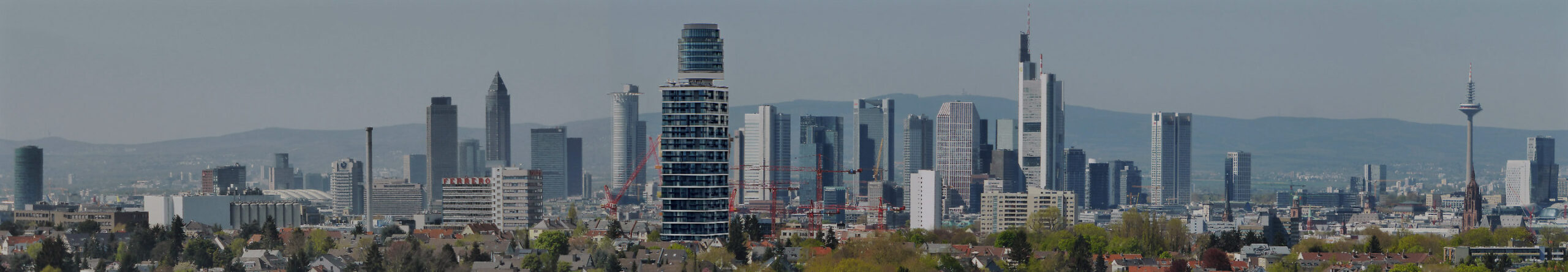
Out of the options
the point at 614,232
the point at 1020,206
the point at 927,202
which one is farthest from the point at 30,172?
the point at 614,232

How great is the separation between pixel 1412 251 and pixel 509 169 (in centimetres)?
6301

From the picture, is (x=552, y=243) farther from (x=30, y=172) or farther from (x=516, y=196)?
(x=30, y=172)

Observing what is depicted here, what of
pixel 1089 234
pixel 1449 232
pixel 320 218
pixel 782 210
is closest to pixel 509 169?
pixel 320 218

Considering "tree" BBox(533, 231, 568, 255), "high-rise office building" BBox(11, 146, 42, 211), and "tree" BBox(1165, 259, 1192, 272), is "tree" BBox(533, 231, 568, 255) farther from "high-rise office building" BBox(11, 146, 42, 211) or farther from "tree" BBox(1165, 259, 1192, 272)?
"high-rise office building" BBox(11, 146, 42, 211)

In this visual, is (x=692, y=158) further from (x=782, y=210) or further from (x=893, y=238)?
(x=782, y=210)

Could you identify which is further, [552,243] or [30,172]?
[30,172]

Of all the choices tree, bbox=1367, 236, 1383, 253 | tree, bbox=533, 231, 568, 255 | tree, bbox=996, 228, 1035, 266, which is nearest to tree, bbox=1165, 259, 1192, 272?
tree, bbox=996, 228, 1035, 266

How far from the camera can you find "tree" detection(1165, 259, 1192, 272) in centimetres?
7169

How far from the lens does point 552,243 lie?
79.6 m

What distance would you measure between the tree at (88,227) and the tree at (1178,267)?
43073 mm

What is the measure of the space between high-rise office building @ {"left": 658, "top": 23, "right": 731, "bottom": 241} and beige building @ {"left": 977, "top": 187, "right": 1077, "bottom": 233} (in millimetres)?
62041

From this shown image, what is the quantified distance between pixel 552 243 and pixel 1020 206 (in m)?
76.3

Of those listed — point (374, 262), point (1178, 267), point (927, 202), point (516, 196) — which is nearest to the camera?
point (374, 262)

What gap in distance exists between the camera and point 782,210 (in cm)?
15588
